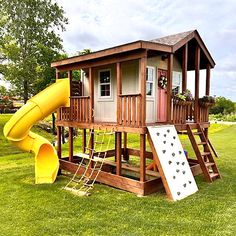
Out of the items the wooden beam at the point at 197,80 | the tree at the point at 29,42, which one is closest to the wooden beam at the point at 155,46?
the wooden beam at the point at 197,80

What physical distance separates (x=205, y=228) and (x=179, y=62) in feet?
21.4

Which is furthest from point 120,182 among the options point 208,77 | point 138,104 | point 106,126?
point 208,77

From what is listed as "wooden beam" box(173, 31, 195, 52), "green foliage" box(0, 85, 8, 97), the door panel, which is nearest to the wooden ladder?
the door panel

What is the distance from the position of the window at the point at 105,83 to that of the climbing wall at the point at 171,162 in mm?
2790

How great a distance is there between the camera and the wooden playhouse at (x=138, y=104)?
6.93m

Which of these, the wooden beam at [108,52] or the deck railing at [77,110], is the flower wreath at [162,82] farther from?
the deck railing at [77,110]

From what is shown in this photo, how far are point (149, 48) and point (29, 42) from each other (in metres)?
13.6

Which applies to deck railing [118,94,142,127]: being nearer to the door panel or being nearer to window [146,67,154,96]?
window [146,67,154,96]

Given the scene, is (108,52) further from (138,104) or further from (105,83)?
(105,83)

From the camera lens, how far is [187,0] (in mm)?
9836

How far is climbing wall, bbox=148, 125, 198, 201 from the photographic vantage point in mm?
6620

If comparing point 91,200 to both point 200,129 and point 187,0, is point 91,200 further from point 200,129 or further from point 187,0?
point 187,0

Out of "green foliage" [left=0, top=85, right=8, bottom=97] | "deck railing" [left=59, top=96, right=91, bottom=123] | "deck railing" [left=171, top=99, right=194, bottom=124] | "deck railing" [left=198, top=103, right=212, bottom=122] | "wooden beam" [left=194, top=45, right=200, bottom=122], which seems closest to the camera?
"deck railing" [left=171, top=99, right=194, bottom=124]

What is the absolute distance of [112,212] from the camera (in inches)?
232
